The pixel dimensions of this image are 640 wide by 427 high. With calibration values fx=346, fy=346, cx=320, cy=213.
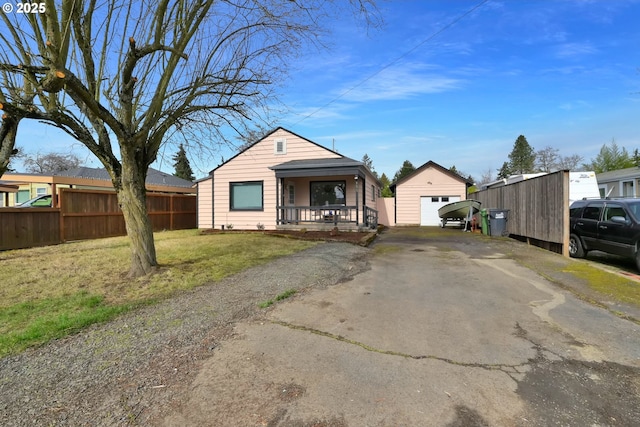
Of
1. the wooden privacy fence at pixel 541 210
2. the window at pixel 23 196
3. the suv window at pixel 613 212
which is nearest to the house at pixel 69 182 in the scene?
the window at pixel 23 196

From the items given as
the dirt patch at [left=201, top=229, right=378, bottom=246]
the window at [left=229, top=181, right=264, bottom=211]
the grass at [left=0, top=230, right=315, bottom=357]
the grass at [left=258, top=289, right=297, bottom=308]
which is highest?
the window at [left=229, top=181, right=264, bottom=211]

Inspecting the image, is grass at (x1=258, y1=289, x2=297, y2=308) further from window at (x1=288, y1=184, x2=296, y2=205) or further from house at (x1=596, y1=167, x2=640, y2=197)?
house at (x1=596, y1=167, x2=640, y2=197)

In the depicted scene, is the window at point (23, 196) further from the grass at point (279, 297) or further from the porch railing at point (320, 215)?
the grass at point (279, 297)

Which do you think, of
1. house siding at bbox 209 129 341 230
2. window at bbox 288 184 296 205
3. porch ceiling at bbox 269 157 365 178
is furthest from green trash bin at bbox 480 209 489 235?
window at bbox 288 184 296 205

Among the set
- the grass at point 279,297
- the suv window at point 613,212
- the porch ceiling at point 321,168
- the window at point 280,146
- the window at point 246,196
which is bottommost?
the grass at point 279,297

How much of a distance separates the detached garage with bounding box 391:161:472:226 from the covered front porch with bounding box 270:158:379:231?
5.81 metres

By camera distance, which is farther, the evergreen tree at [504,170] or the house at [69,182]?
the evergreen tree at [504,170]

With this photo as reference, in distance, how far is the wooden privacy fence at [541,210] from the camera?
9.77m

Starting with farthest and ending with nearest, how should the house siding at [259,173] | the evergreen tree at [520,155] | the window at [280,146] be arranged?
the evergreen tree at [520,155] → the window at [280,146] → the house siding at [259,173]

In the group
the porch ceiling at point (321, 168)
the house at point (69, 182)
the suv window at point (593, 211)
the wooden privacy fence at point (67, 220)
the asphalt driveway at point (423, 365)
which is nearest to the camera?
the asphalt driveway at point (423, 365)

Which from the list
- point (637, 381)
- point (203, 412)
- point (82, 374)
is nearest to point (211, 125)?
point (82, 374)

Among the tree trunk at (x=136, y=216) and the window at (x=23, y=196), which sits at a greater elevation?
the window at (x=23, y=196)

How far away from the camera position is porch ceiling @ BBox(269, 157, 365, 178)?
1480 cm

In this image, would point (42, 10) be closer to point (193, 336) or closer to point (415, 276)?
point (193, 336)
